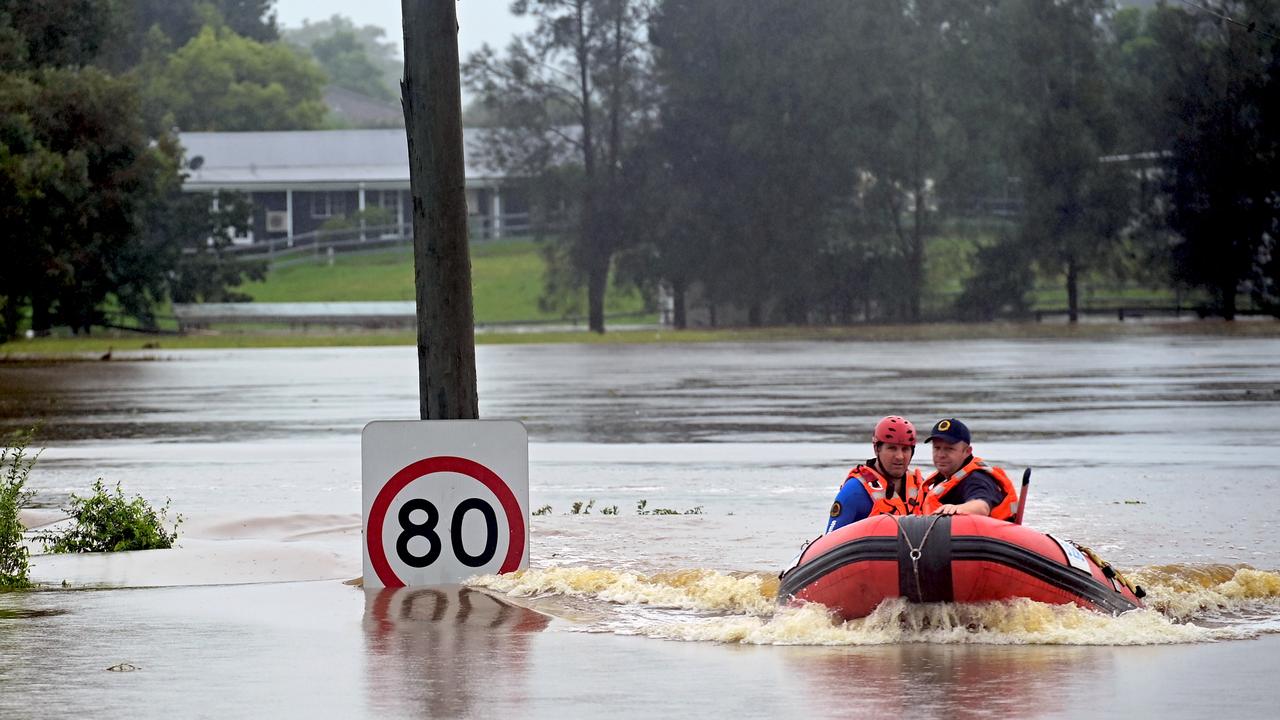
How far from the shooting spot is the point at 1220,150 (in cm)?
7150

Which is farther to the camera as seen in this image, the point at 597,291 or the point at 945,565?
the point at 597,291

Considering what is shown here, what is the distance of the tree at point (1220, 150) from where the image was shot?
70.9 m

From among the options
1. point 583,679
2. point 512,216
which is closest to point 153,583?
point 583,679

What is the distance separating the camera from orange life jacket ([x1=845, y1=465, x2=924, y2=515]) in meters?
10.1

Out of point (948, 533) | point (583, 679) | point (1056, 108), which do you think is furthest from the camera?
point (1056, 108)

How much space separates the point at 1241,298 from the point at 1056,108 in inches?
538

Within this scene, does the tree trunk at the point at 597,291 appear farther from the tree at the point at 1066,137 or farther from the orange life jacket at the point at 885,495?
the orange life jacket at the point at 885,495

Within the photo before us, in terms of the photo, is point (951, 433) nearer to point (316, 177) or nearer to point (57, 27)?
point (57, 27)

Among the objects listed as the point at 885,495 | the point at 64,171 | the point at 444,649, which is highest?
the point at 64,171

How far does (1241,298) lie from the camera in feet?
266

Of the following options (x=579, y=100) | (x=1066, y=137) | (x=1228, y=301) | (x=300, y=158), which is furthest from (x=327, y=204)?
(x=1228, y=301)

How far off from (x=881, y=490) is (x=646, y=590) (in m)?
1.77

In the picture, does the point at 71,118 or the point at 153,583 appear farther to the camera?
→ the point at 71,118

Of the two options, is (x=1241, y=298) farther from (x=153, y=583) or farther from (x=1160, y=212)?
(x=153, y=583)
